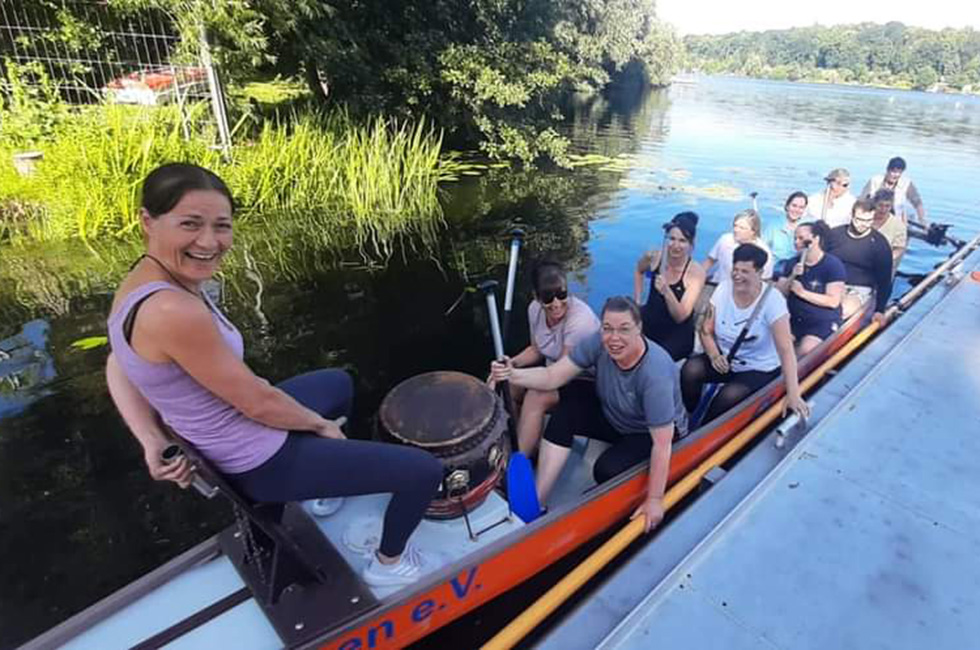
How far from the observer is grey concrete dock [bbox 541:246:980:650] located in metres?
A: 2.59

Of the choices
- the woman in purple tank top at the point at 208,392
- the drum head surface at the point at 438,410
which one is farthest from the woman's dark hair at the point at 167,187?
the drum head surface at the point at 438,410

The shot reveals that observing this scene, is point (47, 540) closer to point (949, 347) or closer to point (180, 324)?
point (180, 324)

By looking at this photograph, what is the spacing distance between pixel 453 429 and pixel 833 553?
2.13 metres

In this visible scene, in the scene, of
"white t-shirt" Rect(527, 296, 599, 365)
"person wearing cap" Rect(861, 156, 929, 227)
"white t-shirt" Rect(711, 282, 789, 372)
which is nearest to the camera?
"white t-shirt" Rect(527, 296, 599, 365)

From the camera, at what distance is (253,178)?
10.1 meters

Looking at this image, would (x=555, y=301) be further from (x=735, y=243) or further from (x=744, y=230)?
(x=735, y=243)

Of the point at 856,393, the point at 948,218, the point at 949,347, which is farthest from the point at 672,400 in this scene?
the point at 948,218

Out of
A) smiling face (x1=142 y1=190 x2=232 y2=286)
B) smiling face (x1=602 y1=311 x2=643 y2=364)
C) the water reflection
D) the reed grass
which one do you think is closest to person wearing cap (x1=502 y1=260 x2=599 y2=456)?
smiling face (x1=602 y1=311 x2=643 y2=364)

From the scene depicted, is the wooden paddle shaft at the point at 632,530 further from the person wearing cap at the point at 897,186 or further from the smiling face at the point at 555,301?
the person wearing cap at the point at 897,186

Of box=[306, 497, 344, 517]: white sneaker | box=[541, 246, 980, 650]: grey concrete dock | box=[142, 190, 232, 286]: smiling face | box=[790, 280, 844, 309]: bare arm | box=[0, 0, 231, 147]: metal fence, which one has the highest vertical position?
box=[0, 0, 231, 147]: metal fence

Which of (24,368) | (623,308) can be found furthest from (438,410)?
(24,368)

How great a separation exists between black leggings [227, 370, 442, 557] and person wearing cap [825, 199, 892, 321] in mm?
5228

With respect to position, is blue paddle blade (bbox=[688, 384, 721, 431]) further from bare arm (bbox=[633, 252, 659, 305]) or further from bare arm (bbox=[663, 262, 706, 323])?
bare arm (bbox=[633, 252, 659, 305])

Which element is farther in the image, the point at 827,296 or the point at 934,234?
the point at 934,234
